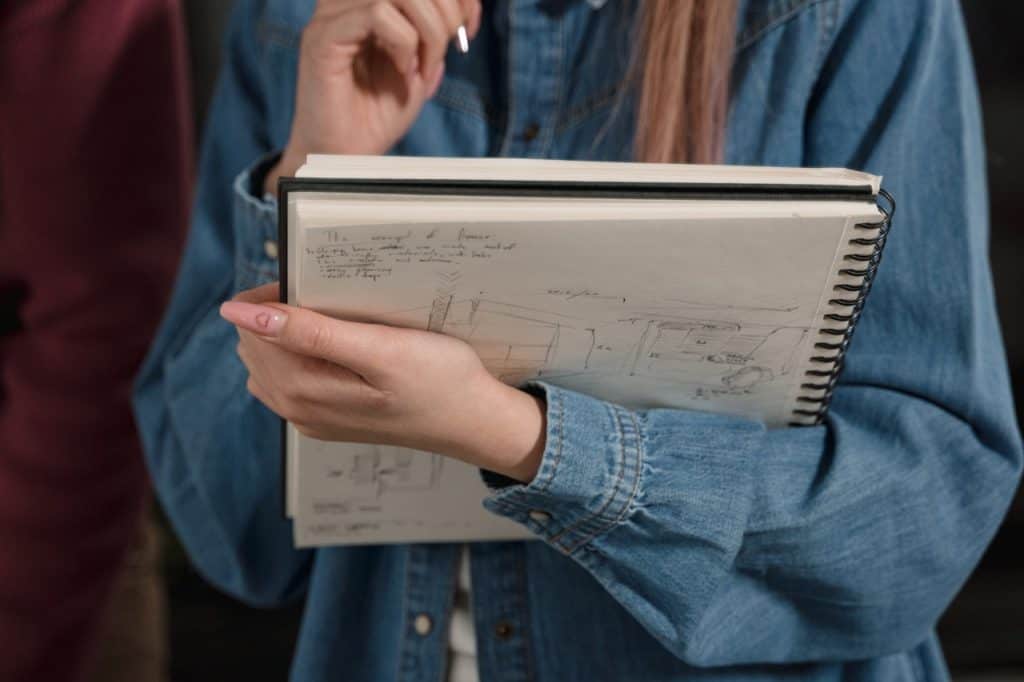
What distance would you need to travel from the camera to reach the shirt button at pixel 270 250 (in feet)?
2.22

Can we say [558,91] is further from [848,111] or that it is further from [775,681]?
[775,681]

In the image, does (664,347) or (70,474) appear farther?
(70,474)

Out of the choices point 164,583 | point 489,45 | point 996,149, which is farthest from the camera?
point 164,583

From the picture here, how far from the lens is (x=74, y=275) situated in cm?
100

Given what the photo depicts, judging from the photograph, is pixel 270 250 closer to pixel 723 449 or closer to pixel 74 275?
pixel 723 449

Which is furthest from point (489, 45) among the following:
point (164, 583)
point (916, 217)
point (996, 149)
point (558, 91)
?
point (164, 583)

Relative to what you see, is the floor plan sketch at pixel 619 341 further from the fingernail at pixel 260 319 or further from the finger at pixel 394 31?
the finger at pixel 394 31

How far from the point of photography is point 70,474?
1039 mm

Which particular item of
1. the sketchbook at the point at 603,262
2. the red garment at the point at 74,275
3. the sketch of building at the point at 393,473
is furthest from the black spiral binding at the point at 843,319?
the red garment at the point at 74,275

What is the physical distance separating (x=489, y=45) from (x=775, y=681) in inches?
19.2

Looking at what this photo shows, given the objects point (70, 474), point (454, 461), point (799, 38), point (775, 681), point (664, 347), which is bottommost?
point (70, 474)

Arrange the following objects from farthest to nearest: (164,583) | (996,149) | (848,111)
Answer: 1. (164,583)
2. (996,149)
3. (848,111)

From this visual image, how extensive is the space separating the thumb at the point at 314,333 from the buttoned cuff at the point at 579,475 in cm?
11

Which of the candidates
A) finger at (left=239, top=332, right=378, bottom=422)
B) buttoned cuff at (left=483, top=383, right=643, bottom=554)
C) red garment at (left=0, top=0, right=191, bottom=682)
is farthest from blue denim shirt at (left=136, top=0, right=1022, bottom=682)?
red garment at (left=0, top=0, right=191, bottom=682)
